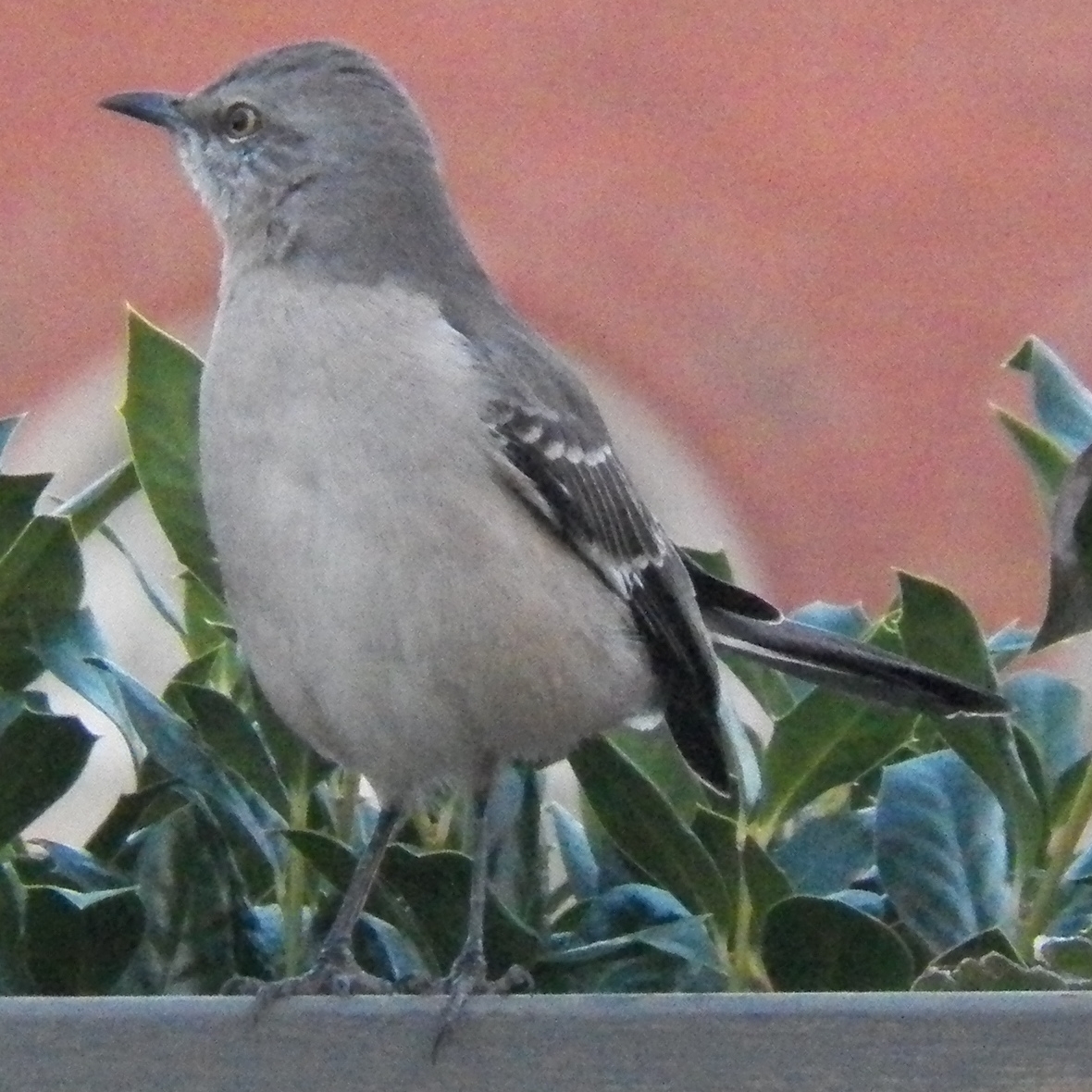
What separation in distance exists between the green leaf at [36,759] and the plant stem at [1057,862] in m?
0.84

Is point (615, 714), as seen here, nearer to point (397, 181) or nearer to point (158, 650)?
point (397, 181)

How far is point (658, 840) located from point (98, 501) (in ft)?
2.11

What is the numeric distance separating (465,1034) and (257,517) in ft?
2.53

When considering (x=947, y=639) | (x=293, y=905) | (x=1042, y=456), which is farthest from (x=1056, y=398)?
(x=293, y=905)

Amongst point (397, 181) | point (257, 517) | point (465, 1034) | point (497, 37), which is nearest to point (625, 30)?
point (497, 37)

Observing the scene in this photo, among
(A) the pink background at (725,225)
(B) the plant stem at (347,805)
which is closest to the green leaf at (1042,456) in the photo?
(B) the plant stem at (347,805)

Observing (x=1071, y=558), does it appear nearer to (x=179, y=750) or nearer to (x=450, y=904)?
(x=450, y=904)

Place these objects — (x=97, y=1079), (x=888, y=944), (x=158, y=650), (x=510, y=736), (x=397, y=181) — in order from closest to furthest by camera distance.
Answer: (x=97, y=1079)
(x=888, y=944)
(x=510, y=736)
(x=397, y=181)
(x=158, y=650)

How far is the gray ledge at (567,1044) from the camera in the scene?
151 cm

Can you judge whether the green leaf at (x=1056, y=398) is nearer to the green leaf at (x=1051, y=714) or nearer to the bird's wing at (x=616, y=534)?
the green leaf at (x=1051, y=714)

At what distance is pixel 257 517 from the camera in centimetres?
220

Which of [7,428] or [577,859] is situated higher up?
[7,428]

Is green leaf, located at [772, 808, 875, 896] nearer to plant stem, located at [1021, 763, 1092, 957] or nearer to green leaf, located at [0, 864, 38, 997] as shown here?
plant stem, located at [1021, 763, 1092, 957]

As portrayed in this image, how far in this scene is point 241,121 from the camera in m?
2.71
